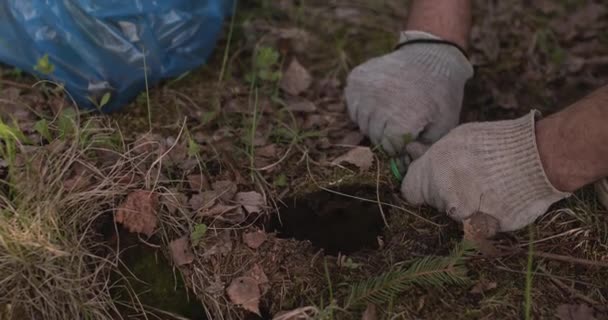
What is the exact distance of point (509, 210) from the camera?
5.98ft

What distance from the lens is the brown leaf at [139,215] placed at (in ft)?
5.86

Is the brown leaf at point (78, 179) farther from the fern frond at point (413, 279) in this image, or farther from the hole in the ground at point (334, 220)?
the fern frond at point (413, 279)

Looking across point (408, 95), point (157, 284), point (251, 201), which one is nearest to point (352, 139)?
point (408, 95)

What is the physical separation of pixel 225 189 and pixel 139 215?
0.88 ft

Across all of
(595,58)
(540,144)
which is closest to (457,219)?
(540,144)

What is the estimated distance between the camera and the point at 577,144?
1706mm

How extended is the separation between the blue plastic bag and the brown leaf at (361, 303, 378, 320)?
1015 mm

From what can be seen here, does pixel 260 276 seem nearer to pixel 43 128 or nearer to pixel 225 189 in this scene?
pixel 225 189

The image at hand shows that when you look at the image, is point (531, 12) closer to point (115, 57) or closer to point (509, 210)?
point (509, 210)

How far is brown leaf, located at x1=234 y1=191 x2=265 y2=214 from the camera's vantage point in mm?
1894

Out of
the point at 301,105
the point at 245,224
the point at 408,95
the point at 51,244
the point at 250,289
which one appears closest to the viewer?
the point at 51,244

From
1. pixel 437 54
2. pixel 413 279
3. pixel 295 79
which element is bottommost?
pixel 413 279

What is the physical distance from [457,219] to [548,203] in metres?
0.25

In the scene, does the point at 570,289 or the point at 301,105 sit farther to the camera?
the point at 301,105
